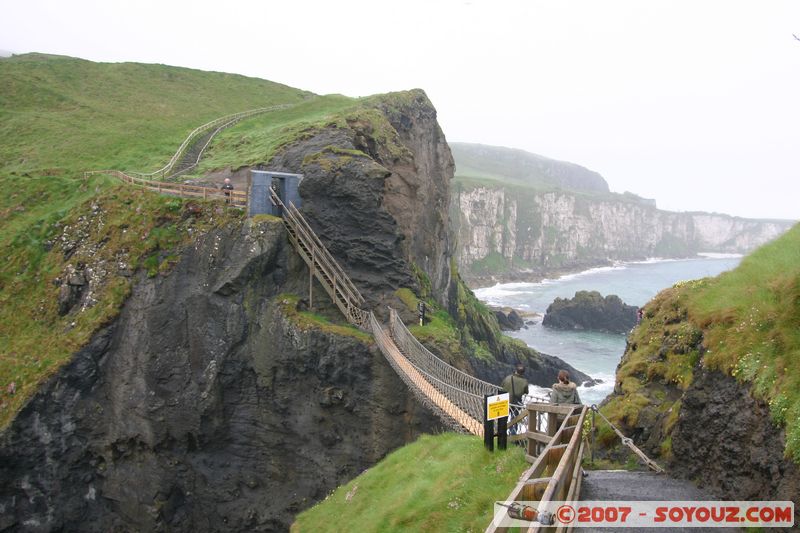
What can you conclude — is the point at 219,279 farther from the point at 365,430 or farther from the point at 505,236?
the point at 505,236

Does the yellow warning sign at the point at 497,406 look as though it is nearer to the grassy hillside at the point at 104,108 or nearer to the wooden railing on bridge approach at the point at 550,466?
the wooden railing on bridge approach at the point at 550,466

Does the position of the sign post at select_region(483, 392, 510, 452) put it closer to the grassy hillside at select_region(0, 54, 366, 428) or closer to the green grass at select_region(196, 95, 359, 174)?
the grassy hillside at select_region(0, 54, 366, 428)

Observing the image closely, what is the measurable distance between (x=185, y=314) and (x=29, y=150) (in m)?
25.2

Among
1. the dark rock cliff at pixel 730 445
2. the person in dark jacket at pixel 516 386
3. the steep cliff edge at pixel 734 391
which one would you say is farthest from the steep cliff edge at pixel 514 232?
the dark rock cliff at pixel 730 445

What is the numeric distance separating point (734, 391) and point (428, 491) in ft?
19.2

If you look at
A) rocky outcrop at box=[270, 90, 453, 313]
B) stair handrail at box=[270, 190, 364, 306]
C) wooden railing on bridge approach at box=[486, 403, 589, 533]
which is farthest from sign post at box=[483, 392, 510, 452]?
rocky outcrop at box=[270, 90, 453, 313]

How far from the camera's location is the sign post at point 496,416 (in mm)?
9920

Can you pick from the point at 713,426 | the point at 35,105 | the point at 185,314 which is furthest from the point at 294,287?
the point at 35,105

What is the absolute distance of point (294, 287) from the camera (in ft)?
84.1

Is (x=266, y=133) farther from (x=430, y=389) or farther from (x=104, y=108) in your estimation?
(x=430, y=389)

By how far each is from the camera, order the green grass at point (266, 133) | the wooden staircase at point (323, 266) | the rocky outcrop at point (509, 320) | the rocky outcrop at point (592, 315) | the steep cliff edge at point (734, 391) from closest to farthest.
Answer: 1. the steep cliff edge at point (734, 391)
2. the wooden staircase at point (323, 266)
3. the green grass at point (266, 133)
4. the rocky outcrop at point (509, 320)
5. the rocky outcrop at point (592, 315)

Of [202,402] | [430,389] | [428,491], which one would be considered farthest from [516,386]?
[202,402]

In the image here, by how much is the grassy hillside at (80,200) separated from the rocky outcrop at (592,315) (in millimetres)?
48067

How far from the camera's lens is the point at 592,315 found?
8025 cm
